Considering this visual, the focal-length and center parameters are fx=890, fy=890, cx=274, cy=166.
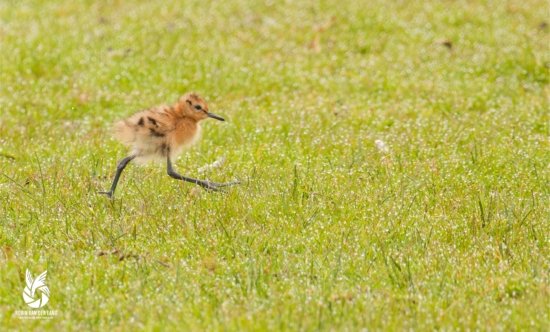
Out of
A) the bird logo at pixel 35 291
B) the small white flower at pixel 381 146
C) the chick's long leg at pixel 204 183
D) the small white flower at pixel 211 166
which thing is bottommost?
the small white flower at pixel 381 146

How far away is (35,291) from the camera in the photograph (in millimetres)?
7074

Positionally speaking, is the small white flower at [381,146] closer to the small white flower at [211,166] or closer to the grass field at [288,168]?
the grass field at [288,168]

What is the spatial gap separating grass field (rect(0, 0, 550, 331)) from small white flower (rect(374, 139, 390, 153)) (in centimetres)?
8

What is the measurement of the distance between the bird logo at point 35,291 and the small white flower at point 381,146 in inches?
189

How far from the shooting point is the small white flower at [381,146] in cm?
1076

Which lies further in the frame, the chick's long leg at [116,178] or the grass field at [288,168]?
the chick's long leg at [116,178]

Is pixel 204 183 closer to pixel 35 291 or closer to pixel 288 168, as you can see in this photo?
pixel 288 168

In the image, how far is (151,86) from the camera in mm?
13812

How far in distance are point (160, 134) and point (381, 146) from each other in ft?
9.71

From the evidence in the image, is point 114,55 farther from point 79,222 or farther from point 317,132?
point 79,222

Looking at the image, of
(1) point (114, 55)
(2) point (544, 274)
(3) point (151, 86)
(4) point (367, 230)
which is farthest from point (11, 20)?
(2) point (544, 274)

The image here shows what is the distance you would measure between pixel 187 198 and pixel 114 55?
654 centimetres

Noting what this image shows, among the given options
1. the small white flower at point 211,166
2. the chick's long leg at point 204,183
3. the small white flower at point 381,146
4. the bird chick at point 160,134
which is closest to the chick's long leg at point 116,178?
the bird chick at point 160,134

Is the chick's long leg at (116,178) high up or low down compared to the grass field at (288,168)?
up
